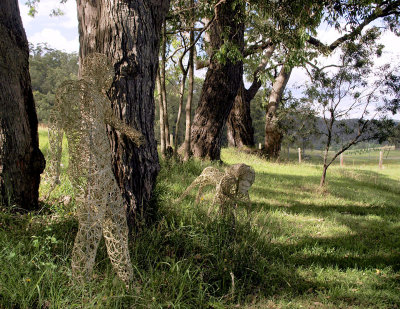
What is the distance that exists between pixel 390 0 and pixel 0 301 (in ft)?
37.1

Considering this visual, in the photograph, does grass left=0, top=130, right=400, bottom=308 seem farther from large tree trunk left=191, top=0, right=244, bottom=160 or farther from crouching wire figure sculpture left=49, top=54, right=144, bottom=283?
large tree trunk left=191, top=0, right=244, bottom=160

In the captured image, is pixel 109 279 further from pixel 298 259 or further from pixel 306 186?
pixel 306 186

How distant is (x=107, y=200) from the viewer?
8.77 feet

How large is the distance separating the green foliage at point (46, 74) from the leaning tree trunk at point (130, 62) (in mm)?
→ 35377

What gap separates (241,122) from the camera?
1407cm

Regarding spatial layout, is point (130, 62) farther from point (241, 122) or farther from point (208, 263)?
point (241, 122)

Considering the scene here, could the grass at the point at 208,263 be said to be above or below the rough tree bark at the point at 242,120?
below

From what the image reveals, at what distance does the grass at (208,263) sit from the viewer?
8.91 feet

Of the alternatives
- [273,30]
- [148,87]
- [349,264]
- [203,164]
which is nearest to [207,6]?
[273,30]

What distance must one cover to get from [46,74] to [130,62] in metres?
48.7

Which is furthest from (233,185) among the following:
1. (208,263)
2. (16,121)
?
(16,121)

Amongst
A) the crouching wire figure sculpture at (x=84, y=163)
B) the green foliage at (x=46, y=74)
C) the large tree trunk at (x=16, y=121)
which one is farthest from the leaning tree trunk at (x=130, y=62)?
the green foliage at (x=46, y=74)

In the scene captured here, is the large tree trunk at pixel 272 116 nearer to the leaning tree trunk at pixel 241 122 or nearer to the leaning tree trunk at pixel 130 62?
the leaning tree trunk at pixel 241 122

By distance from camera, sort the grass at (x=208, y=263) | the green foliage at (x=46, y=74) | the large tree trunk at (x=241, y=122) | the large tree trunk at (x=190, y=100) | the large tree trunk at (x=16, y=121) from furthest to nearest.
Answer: the green foliage at (x=46, y=74) < the large tree trunk at (x=241, y=122) < the large tree trunk at (x=190, y=100) < the large tree trunk at (x=16, y=121) < the grass at (x=208, y=263)
